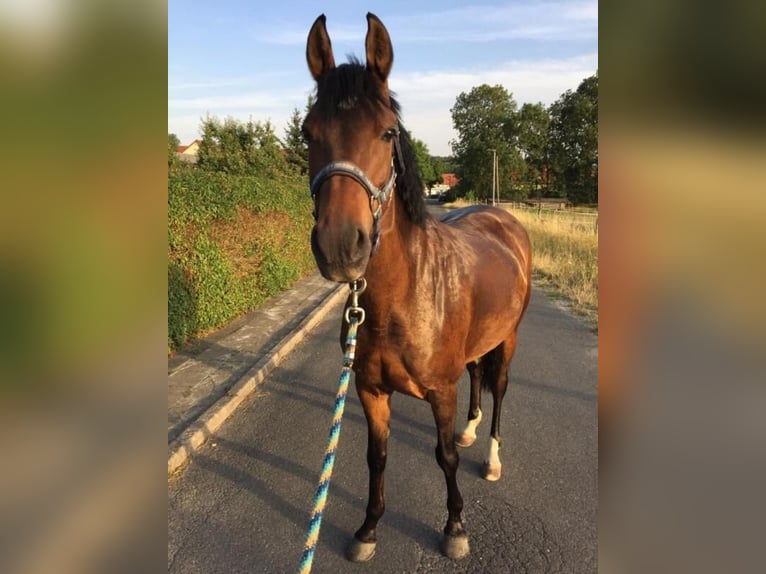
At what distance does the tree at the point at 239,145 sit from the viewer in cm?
1659

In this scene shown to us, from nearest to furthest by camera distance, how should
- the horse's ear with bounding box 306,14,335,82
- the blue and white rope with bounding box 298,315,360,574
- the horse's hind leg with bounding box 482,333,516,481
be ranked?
the blue and white rope with bounding box 298,315,360,574
the horse's ear with bounding box 306,14,335,82
the horse's hind leg with bounding box 482,333,516,481

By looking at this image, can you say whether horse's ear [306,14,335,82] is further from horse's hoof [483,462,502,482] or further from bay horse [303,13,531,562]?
horse's hoof [483,462,502,482]

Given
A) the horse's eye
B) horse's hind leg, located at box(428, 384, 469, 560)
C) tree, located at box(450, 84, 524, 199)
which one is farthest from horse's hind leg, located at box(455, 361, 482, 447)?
tree, located at box(450, 84, 524, 199)

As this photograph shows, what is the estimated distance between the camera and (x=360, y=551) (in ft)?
8.33

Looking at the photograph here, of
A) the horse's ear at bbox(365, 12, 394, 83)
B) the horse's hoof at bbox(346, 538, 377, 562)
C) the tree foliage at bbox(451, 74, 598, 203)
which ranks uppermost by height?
the tree foliage at bbox(451, 74, 598, 203)

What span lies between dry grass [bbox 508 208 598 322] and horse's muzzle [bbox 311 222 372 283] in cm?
696

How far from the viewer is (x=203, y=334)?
6.31 m

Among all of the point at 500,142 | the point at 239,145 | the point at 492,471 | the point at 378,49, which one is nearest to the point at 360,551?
the point at 492,471

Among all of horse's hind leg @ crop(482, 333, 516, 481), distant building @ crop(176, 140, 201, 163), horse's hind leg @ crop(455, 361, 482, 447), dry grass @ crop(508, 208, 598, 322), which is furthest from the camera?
distant building @ crop(176, 140, 201, 163)

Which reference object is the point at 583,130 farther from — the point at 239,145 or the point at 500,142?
the point at 500,142

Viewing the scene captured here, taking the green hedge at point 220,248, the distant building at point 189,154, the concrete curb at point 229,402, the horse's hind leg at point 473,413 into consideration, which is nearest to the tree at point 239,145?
the distant building at point 189,154

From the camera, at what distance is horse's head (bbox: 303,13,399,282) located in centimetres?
149
